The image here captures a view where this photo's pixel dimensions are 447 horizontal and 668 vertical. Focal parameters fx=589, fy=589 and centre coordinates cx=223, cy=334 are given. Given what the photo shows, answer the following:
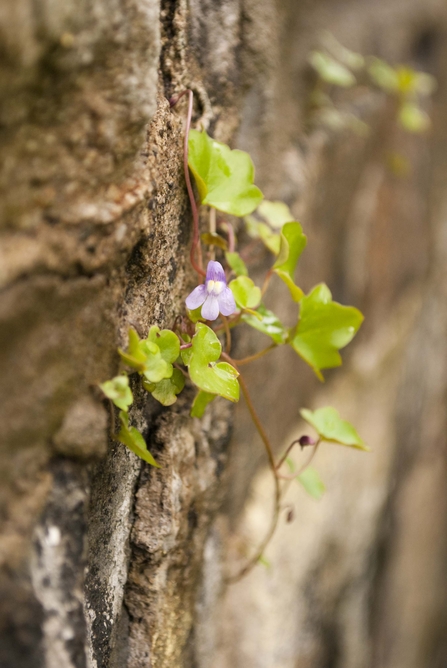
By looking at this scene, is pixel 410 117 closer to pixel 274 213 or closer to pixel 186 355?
pixel 274 213

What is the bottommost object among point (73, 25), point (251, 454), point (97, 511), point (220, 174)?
point (251, 454)

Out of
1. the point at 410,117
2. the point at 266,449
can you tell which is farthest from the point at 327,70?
the point at 266,449

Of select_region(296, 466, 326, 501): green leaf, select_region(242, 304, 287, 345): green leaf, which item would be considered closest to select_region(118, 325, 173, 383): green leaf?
select_region(242, 304, 287, 345): green leaf

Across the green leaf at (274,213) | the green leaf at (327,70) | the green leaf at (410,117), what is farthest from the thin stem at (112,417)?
the green leaf at (410,117)

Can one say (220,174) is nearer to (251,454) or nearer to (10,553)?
(10,553)

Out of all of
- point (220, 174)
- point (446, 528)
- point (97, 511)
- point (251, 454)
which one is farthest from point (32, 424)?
point (446, 528)

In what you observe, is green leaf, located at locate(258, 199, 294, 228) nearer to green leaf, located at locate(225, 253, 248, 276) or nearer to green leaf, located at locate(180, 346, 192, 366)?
green leaf, located at locate(225, 253, 248, 276)
